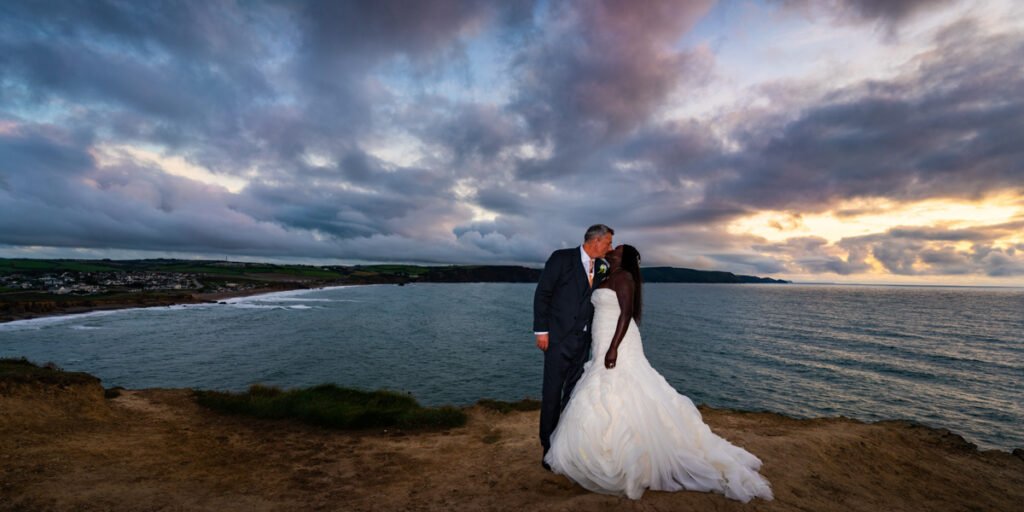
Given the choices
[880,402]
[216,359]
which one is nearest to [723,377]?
[880,402]

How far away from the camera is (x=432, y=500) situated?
23.8 ft

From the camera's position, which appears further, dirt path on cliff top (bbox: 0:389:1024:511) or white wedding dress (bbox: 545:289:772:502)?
dirt path on cliff top (bbox: 0:389:1024:511)

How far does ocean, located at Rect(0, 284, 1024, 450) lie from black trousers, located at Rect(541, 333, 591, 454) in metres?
19.6

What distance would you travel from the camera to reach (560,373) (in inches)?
282

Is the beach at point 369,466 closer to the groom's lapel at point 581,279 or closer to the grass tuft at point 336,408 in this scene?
the grass tuft at point 336,408

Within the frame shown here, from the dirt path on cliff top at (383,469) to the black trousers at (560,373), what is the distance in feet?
3.93

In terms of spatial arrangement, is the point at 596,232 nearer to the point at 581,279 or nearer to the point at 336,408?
the point at 581,279

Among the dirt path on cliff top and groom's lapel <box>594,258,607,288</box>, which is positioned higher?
groom's lapel <box>594,258,607,288</box>

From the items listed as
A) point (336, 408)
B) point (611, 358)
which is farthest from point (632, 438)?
point (336, 408)

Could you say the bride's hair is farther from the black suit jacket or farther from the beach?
the beach

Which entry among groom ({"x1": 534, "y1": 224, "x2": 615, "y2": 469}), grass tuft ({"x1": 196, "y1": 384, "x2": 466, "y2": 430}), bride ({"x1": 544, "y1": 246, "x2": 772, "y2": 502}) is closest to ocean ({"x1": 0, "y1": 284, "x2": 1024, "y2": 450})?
grass tuft ({"x1": 196, "y1": 384, "x2": 466, "y2": 430})

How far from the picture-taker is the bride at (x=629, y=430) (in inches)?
254

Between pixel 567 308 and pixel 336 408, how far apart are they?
1001 cm

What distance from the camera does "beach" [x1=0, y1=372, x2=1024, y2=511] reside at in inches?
277
